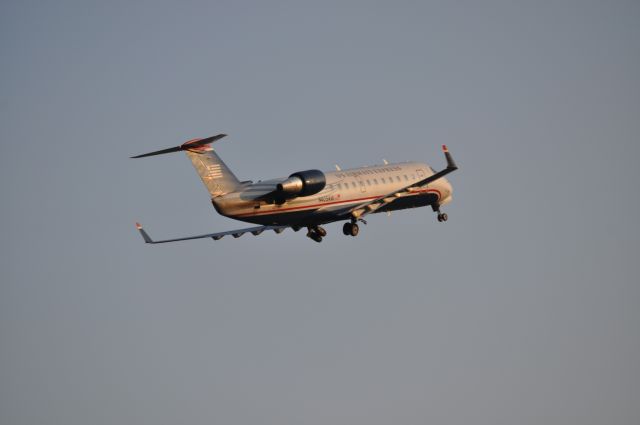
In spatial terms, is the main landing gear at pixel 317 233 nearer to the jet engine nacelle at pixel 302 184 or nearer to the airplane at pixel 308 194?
the airplane at pixel 308 194

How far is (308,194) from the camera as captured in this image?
6656cm

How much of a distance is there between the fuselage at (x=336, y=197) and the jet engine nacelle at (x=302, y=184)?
1.83 ft

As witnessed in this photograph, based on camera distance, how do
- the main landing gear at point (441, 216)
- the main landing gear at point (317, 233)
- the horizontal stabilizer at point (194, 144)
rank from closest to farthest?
the horizontal stabilizer at point (194, 144) → the main landing gear at point (317, 233) → the main landing gear at point (441, 216)

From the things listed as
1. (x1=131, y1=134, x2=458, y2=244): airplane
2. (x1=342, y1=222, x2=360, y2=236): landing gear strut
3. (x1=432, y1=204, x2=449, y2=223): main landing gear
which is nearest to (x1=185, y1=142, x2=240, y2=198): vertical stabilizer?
(x1=131, y1=134, x2=458, y2=244): airplane

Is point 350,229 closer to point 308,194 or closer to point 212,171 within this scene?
point 308,194

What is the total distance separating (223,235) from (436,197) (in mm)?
13015

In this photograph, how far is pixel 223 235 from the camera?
7075cm

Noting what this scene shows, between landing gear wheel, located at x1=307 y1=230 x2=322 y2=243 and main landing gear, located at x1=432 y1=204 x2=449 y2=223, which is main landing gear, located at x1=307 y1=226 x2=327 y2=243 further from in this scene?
main landing gear, located at x1=432 y1=204 x2=449 y2=223

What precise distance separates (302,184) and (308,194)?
83cm

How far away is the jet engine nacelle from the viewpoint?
6562cm

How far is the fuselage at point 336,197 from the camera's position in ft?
216

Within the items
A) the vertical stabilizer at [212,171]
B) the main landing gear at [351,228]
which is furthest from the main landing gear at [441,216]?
the vertical stabilizer at [212,171]

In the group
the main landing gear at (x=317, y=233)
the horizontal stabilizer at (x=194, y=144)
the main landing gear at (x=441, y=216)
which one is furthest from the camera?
the main landing gear at (x=441, y=216)

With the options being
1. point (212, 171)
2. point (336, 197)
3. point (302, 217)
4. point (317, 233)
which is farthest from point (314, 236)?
point (212, 171)
